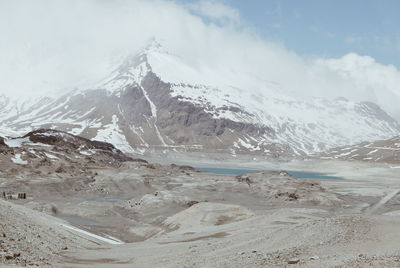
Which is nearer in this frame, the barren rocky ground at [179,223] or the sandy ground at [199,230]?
the sandy ground at [199,230]

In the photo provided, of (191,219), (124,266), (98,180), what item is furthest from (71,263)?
(98,180)

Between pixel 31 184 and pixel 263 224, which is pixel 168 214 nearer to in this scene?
pixel 263 224

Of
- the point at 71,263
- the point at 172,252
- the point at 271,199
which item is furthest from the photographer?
the point at 271,199

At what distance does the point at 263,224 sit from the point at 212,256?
18.3m

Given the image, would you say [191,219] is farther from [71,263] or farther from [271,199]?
[271,199]

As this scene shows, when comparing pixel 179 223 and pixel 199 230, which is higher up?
pixel 199 230

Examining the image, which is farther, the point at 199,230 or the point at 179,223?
the point at 179,223

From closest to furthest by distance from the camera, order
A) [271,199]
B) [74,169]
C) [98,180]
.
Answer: [271,199] < [98,180] < [74,169]

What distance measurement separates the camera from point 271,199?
124 meters

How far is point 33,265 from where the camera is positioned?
26688 millimetres

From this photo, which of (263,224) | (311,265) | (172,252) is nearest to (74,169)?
(263,224)

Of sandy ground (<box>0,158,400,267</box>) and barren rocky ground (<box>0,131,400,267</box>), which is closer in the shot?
sandy ground (<box>0,158,400,267</box>)

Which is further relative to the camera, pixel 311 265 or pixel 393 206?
pixel 393 206

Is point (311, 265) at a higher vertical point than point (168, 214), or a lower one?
higher
